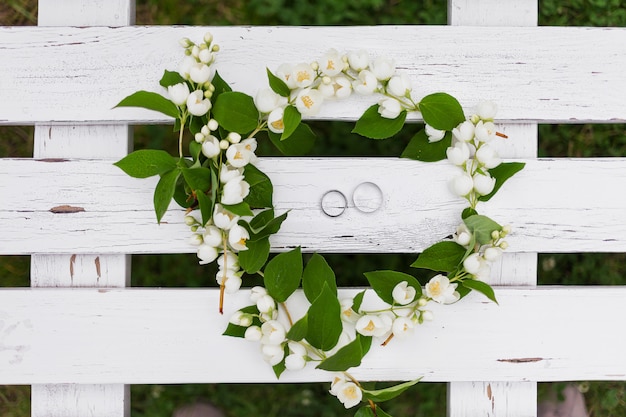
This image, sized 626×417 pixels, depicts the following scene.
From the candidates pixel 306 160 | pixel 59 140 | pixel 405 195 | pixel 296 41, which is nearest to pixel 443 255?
pixel 405 195

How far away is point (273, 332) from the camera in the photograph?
66 centimetres

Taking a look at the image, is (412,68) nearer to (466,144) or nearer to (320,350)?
(466,144)

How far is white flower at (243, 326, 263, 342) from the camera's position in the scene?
2.18ft

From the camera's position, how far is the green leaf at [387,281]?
0.69 m

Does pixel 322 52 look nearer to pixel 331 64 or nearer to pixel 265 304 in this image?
pixel 331 64

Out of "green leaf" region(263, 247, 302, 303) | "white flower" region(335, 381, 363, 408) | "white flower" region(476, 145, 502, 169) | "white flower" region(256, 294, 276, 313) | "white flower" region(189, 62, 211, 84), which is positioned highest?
"white flower" region(189, 62, 211, 84)

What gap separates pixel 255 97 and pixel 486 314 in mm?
382

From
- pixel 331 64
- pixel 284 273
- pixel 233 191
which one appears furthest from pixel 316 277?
pixel 331 64

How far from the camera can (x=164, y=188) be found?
0.65 m

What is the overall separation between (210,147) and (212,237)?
10cm

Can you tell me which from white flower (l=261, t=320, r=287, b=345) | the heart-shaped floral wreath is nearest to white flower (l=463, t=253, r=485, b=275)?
the heart-shaped floral wreath

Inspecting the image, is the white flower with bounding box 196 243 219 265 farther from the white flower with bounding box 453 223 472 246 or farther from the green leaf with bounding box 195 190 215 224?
the white flower with bounding box 453 223 472 246

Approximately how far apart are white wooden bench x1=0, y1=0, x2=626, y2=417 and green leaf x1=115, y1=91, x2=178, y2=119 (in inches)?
2.2

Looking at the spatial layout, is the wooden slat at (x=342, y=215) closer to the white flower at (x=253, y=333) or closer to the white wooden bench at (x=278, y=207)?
the white wooden bench at (x=278, y=207)
